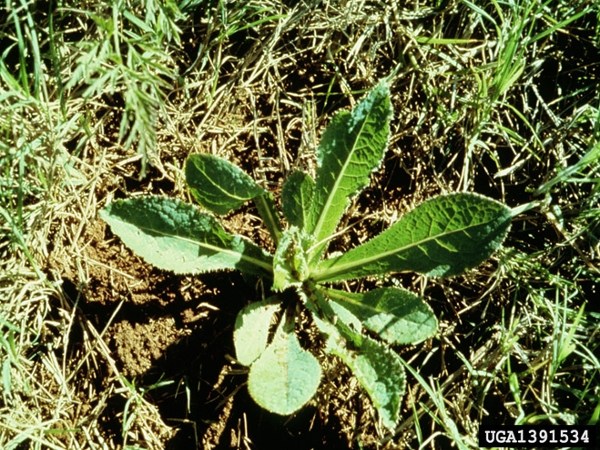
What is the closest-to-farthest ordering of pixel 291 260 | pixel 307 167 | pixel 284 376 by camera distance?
1. pixel 284 376
2. pixel 291 260
3. pixel 307 167

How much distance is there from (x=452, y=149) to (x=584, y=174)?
47 cm

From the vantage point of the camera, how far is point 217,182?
76.9 inches

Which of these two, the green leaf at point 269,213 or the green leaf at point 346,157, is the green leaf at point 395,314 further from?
the green leaf at point 269,213

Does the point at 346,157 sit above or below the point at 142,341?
above

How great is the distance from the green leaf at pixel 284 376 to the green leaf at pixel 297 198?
36cm

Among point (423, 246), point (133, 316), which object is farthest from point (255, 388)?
point (423, 246)

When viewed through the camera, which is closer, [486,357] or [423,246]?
[423,246]

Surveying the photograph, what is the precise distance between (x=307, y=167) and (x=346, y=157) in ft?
0.94

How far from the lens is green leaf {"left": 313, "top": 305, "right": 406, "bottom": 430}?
5.94 feet

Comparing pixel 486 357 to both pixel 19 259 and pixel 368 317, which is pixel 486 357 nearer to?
pixel 368 317

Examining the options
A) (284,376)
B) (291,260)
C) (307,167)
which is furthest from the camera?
(307,167)

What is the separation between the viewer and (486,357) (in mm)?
2184

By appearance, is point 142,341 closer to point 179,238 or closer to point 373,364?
point 179,238

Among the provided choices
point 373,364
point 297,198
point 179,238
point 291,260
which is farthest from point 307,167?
point 373,364
